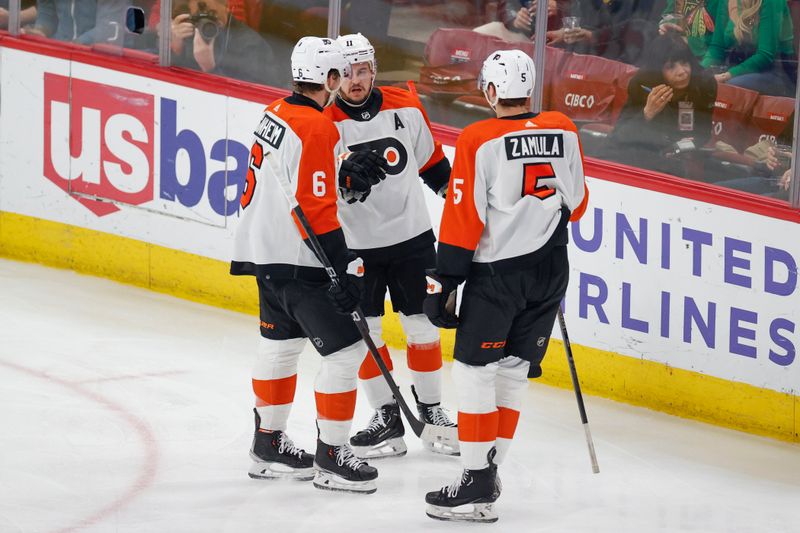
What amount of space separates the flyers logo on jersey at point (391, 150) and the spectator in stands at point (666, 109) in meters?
1.26

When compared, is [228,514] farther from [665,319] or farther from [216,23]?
[216,23]

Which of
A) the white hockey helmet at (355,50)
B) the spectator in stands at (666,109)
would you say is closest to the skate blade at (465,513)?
the white hockey helmet at (355,50)

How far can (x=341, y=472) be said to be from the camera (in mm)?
4539

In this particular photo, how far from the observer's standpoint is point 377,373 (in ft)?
16.3

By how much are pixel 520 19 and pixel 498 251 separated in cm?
195

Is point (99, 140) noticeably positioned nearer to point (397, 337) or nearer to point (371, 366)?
point (397, 337)

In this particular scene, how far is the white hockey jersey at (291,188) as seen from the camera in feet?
14.0

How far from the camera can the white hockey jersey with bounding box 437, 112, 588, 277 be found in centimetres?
414

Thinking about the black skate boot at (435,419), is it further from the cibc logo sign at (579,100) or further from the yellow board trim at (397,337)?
the cibc logo sign at (579,100)

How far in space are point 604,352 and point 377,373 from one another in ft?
3.62

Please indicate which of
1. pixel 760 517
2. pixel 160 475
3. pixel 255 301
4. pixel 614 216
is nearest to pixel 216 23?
pixel 255 301

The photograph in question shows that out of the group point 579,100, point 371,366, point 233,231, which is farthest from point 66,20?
point 371,366

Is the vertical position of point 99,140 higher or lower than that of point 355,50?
lower

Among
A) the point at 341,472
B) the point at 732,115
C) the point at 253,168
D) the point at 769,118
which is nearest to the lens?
the point at 253,168
